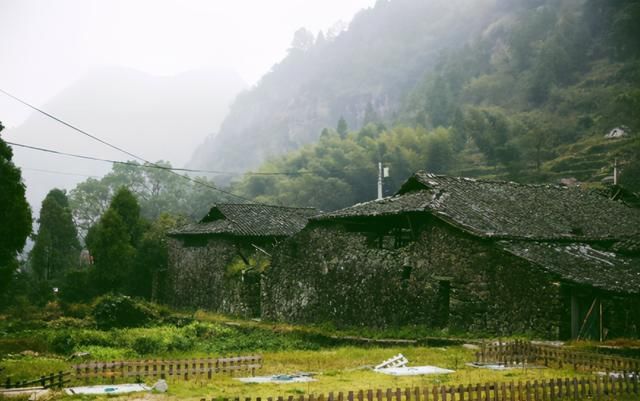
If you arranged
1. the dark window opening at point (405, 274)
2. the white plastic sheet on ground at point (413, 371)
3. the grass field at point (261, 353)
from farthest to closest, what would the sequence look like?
the dark window opening at point (405, 274) < the white plastic sheet on ground at point (413, 371) < the grass field at point (261, 353)

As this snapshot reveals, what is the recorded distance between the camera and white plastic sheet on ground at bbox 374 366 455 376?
14.3 meters

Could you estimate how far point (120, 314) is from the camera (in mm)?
28250

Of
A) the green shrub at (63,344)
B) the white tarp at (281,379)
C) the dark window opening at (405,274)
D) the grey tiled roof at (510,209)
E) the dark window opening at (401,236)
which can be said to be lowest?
the green shrub at (63,344)

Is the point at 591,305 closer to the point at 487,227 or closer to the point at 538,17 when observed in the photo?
the point at 487,227

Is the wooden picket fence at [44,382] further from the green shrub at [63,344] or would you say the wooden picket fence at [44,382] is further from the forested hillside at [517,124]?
the forested hillside at [517,124]

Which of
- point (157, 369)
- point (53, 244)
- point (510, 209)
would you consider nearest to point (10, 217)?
point (157, 369)

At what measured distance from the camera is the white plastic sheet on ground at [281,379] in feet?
44.1

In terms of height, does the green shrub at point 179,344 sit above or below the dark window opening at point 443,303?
below

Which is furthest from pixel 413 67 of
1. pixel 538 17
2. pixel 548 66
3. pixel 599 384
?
pixel 599 384

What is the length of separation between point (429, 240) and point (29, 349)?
14.3m

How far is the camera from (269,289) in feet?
102

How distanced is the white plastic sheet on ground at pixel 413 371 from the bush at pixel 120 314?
1663 cm

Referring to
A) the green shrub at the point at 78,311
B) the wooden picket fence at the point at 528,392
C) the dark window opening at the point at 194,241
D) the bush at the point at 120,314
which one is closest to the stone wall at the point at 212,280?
the dark window opening at the point at 194,241

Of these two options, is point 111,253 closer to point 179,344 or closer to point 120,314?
point 120,314
